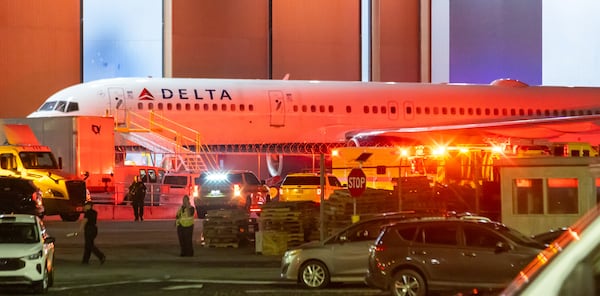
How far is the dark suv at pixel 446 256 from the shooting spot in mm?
13820

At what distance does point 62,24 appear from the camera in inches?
1753

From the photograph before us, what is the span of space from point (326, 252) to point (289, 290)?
0.93m

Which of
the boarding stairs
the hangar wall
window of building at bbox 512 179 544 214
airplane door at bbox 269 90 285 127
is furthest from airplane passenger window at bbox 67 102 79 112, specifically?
window of building at bbox 512 179 544 214

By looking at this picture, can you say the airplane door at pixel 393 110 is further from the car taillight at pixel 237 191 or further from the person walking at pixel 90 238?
the person walking at pixel 90 238

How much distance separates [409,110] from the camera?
3828cm

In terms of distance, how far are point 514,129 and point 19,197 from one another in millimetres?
19183

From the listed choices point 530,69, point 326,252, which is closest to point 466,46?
point 530,69

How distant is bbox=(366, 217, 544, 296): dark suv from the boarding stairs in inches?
771

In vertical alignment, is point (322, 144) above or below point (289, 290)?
above

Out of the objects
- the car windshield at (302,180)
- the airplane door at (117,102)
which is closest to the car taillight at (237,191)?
the car windshield at (302,180)

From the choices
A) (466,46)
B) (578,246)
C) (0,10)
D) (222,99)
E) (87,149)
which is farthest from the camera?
(466,46)

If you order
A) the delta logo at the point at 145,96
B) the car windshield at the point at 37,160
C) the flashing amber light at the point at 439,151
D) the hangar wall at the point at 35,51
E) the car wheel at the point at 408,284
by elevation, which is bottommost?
the car wheel at the point at 408,284

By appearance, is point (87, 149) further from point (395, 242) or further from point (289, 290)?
point (395, 242)

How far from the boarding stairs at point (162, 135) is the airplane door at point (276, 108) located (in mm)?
2736
